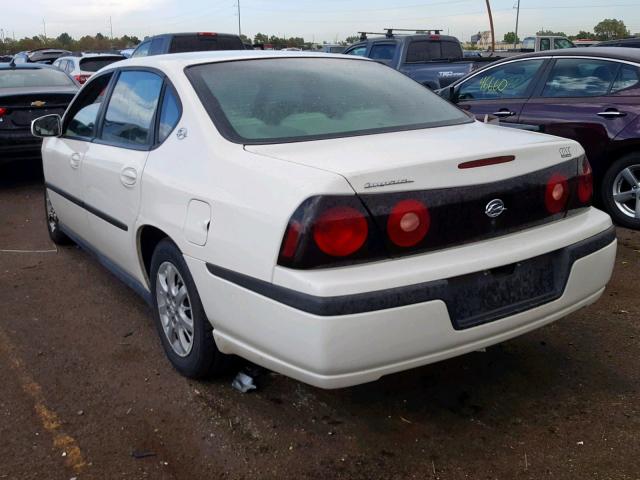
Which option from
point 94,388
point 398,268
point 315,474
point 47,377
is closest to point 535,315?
point 398,268

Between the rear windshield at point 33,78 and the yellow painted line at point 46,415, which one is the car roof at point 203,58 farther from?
the rear windshield at point 33,78

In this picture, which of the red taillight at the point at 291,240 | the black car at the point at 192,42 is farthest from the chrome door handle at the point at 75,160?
the black car at the point at 192,42

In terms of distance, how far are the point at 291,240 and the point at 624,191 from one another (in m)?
4.50

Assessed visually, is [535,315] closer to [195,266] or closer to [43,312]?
[195,266]

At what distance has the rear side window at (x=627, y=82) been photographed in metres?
5.80

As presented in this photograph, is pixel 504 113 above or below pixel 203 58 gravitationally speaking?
below

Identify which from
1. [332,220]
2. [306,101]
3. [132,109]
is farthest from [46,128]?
[332,220]

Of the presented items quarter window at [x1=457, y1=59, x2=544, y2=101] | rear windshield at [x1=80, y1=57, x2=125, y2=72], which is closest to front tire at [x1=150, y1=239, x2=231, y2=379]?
quarter window at [x1=457, y1=59, x2=544, y2=101]

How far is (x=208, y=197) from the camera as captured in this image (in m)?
2.82

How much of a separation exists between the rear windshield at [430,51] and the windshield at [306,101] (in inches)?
370

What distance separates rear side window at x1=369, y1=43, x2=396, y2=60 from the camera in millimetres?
12906

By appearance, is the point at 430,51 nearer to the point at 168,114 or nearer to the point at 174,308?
the point at 168,114

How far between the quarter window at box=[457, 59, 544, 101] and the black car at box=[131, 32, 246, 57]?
7.22 meters

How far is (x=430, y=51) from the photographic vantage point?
13.4m
